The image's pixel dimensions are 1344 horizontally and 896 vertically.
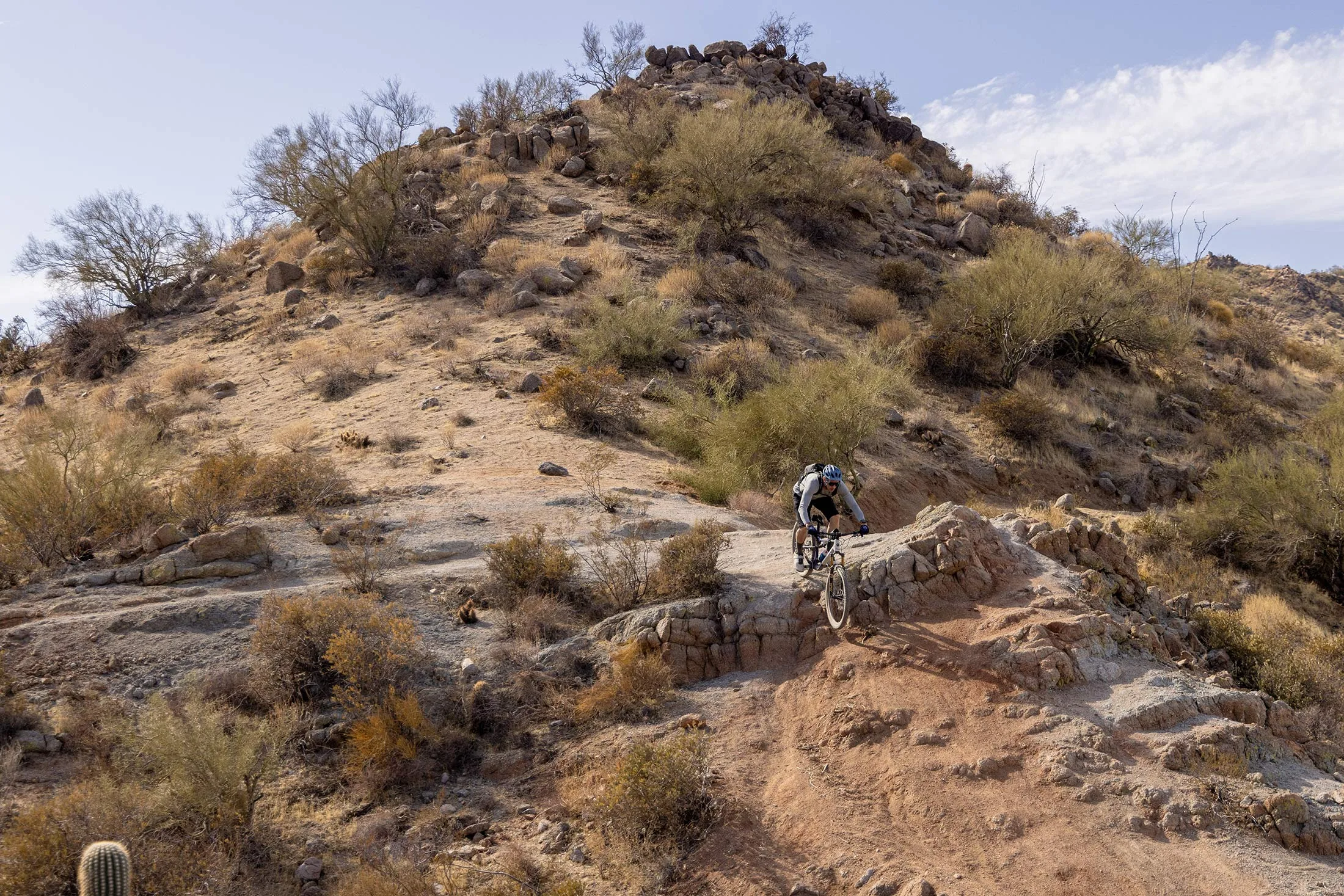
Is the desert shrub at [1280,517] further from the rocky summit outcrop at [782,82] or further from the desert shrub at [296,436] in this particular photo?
the rocky summit outcrop at [782,82]

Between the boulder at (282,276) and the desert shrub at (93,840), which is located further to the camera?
the boulder at (282,276)

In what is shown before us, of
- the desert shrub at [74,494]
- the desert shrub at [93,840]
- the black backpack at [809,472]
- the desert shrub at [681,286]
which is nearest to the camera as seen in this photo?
the desert shrub at [93,840]

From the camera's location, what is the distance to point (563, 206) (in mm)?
25625

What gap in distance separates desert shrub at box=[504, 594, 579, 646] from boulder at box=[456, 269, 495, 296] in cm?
1462

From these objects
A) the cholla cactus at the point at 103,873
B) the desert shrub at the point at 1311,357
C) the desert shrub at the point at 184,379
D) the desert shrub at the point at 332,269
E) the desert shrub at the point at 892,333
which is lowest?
the cholla cactus at the point at 103,873

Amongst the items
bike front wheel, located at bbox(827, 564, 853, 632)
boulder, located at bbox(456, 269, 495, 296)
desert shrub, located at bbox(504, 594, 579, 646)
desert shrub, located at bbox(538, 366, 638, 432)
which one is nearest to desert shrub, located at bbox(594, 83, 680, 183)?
boulder, located at bbox(456, 269, 495, 296)

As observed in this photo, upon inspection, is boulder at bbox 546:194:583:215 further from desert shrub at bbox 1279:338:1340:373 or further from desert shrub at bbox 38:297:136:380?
desert shrub at bbox 1279:338:1340:373

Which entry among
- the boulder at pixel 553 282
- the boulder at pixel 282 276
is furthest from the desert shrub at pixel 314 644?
the boulder at pixel 282 276

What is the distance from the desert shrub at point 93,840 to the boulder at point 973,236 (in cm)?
2878

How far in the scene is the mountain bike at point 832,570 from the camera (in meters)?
7.14

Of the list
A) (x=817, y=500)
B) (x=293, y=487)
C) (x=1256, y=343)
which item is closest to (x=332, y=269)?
(x=293, y=487)

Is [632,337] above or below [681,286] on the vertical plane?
below

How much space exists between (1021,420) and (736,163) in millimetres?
11068

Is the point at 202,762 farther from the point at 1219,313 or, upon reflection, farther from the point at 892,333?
the point at 1219,313
